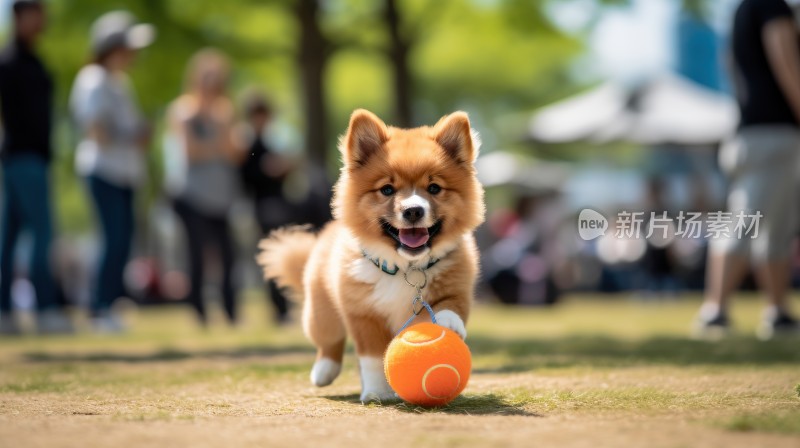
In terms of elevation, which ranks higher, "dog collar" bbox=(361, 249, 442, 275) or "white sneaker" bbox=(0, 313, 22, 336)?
"dog collar" bbox=(361, 249, 442, 275)

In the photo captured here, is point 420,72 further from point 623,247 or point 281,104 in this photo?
point 623,247

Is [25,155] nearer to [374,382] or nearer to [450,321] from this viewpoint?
[374,382]

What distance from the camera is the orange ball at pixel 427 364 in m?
3.65

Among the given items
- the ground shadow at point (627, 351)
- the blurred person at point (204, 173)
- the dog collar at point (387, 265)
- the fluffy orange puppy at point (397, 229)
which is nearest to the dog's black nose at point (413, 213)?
the fluffy orange puppy at point (397, 229)

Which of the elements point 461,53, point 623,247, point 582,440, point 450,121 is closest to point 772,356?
point 450,121

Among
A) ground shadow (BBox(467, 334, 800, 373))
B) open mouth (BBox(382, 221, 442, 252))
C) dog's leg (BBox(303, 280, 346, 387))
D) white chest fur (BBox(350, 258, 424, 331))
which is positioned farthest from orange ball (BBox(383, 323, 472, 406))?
ground shadow (BBox(467, 334, 800, 373))

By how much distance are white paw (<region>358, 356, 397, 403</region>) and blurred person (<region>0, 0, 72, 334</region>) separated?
Result: 481cm

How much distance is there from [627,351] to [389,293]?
113 inches

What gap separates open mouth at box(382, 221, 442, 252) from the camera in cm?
385

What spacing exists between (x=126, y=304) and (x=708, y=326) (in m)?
12.5

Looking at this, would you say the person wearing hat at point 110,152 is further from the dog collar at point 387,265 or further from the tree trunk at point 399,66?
the tree trunk at point 399,66

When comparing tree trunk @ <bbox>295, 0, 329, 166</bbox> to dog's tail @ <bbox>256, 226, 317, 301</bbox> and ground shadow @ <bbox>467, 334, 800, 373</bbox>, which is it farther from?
dog's tail @ <bbox>256, 226, 317, 301</bbox>

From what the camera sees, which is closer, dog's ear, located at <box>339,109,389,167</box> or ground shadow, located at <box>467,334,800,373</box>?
dog's ear, located at <box>339,109,389,167</box>

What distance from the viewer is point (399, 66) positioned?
16.2 meters
